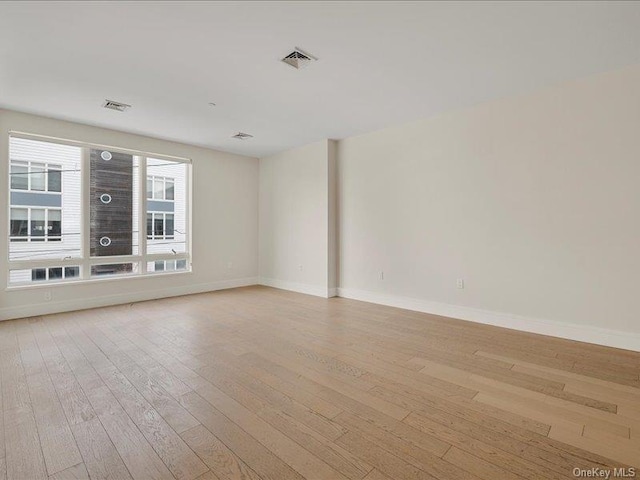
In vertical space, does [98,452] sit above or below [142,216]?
below

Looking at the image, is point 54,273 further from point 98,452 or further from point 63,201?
point 98,452

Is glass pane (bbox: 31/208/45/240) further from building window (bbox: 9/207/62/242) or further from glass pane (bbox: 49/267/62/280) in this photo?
glass pane (bbox: 49/267/62/280)

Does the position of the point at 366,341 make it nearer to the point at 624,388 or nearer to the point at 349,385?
the point at 349,385

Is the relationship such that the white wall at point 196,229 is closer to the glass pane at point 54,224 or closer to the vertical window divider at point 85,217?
the vertical window divider at point 85,217

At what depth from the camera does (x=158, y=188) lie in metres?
5.61

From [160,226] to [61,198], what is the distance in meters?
1.43

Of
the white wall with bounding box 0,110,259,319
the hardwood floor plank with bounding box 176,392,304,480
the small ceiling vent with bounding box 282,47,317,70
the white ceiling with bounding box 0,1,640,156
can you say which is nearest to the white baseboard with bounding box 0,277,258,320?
the white wall with bounding box 0,110,259,319

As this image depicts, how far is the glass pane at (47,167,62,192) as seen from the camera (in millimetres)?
4535

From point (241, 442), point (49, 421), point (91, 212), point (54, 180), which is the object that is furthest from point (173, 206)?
point (241, 442)

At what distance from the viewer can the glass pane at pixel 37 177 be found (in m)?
4.39

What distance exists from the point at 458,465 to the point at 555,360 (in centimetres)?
190

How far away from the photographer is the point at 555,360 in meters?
2.80

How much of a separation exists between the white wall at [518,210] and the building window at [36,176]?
4643 millimetres

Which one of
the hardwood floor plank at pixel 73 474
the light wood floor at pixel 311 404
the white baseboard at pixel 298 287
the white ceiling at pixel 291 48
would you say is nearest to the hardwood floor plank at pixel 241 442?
the light wood floor at pixel 311 404
